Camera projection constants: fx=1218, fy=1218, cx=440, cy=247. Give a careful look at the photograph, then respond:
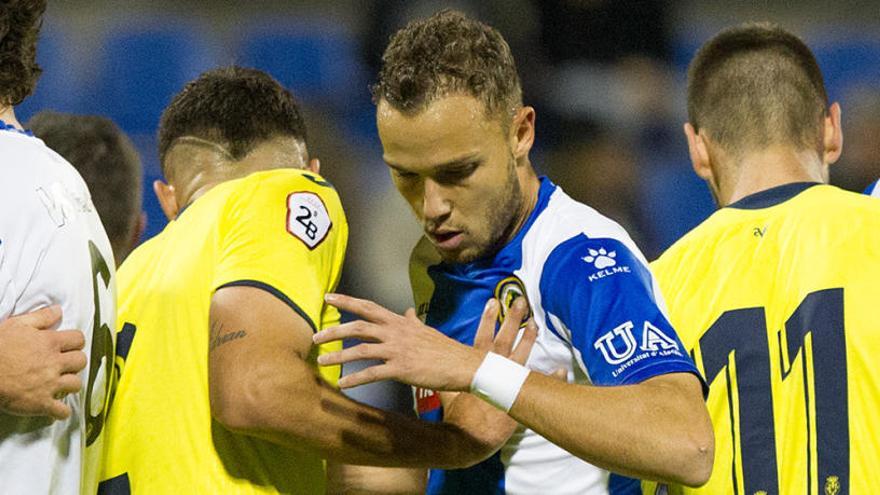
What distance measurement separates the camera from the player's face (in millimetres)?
2965

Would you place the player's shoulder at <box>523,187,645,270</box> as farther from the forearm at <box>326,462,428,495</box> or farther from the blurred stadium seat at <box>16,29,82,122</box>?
the blurred stadium seat at <box>16,29,82,122</box>

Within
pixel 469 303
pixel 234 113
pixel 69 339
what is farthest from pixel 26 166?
pixel 469 303

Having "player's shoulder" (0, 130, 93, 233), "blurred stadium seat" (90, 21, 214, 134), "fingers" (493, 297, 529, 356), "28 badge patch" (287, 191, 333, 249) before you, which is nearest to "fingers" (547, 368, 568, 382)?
"fingers" (493, 297, 529, 356)

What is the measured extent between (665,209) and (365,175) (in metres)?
1.64

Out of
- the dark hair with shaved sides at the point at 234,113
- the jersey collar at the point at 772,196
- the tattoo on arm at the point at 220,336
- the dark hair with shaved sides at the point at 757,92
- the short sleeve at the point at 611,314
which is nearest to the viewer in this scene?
the short sleeve at the point at 611,314

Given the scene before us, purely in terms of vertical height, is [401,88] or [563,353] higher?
[401,88]

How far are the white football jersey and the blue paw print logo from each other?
1.07 meters

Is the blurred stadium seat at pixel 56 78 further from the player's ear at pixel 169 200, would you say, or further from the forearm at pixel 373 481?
the forearm at pixel 373 481

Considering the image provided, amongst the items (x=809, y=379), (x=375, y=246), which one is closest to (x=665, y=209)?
(x=375, y=246)

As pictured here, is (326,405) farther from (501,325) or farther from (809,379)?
(809,379)

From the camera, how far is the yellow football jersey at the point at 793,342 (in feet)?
10.2

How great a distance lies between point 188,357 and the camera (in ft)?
9.32

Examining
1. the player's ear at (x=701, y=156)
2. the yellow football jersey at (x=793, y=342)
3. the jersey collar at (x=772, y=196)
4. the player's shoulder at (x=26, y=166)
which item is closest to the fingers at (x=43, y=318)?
the player's shoulder at (x=26, y=166)

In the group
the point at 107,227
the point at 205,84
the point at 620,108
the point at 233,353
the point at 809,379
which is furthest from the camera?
the point at 620,108
